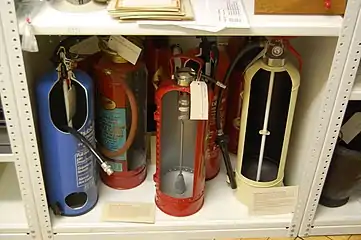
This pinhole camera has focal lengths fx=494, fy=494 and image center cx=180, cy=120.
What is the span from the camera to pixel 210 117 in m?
1.41

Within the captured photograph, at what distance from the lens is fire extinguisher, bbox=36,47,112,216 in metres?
1.21

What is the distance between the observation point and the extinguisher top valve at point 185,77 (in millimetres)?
1225

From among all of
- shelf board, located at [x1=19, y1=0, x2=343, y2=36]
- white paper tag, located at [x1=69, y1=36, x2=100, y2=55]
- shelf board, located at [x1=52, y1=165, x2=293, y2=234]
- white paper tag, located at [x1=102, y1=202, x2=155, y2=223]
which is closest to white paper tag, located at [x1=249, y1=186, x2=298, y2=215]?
shelf board, located at [x1=52, y1=165, x2=293, y2=234]

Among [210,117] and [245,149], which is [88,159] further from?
[245,149]

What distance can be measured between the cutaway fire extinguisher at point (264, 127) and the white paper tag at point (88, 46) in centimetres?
43

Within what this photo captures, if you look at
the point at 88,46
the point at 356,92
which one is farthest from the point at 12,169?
the point at 356,92

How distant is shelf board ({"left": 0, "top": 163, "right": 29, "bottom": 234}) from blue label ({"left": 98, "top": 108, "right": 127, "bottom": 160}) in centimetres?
30

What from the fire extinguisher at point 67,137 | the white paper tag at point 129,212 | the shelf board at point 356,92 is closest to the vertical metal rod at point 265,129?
the shelf board at point 356,92

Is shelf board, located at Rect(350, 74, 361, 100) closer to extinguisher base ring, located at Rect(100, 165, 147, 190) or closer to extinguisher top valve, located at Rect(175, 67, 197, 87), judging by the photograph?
extinguisher top valve, located at Rect(175, 67, 197, 87)

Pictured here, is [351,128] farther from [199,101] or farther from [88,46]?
[88,46]

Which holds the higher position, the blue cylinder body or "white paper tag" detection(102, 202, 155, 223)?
the blue cylinder body

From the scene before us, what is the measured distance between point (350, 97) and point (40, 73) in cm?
78

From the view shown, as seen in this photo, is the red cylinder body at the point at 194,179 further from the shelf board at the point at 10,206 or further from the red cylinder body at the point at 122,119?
the shelf board at the point at 10,206

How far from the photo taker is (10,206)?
1.42 meters
